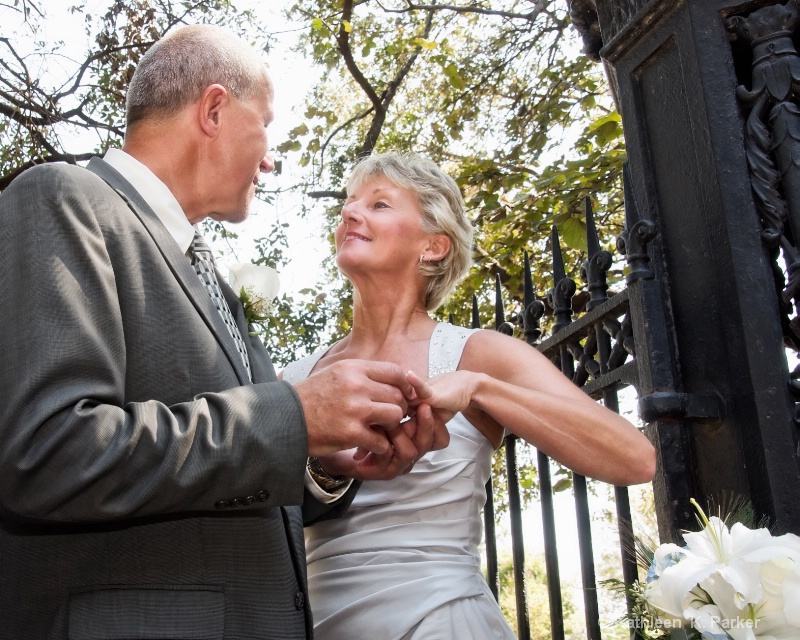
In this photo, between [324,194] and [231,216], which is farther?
[324,194]

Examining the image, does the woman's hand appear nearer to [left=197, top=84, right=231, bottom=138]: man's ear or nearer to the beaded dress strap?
the beaded dress strap

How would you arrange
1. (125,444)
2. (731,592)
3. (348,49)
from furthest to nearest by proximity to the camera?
(348,49) → (125,444) → (731,592)

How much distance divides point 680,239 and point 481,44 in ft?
21.6

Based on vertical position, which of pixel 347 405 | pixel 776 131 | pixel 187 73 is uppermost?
pixel 187 73

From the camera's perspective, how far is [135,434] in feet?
4.97

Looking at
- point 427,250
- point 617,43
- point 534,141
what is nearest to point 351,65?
point 534,141

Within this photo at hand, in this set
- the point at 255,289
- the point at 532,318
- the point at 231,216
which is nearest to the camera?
the point at 255,289

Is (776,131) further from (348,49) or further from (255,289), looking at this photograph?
(348,49)

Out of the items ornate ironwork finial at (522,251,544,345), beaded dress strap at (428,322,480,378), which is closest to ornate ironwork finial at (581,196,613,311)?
ornate ironwork finial at (522,251,544,345)

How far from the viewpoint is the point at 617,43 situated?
267 cm

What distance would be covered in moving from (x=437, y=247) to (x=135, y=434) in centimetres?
202

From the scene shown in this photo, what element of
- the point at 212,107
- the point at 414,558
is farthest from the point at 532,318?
the point at 212,107

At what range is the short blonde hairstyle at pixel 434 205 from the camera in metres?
3.33

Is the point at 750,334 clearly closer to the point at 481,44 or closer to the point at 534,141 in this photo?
the point at 534,141
